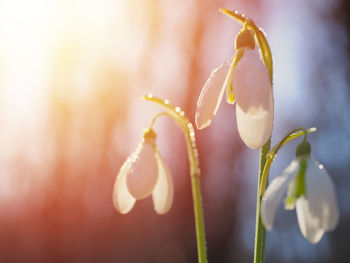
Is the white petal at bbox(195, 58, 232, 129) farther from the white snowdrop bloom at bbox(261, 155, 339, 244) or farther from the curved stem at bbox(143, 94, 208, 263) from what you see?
the white snowdrop bloom at bbox(261, 155, 339, 244)

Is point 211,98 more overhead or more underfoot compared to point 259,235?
more overhead

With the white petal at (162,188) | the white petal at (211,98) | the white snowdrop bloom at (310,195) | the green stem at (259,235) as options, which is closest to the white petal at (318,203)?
the white snowdrop bloom at (310,195)

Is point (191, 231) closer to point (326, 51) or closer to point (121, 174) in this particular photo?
point (326, 51)

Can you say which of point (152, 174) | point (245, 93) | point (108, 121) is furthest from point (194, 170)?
point (108, 121)

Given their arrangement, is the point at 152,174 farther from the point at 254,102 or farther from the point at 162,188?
the point at 254,102

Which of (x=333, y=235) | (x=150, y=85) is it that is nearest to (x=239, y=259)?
(x=333, y=235)

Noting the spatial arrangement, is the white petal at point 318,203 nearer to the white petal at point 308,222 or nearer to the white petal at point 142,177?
the white petal at point 308,222

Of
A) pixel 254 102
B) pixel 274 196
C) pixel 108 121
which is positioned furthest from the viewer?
pixel 108 121
